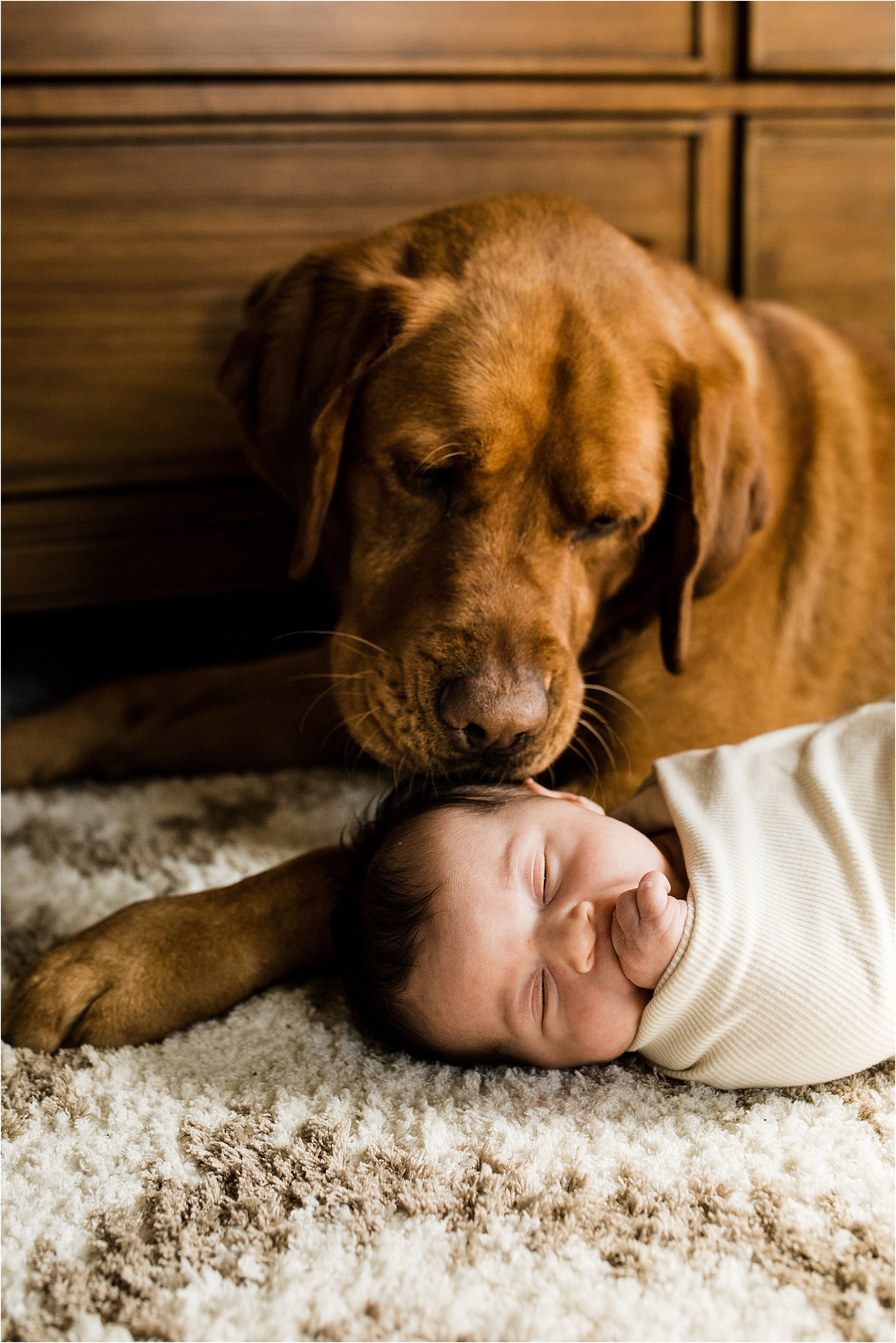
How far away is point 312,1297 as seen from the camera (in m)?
1.02

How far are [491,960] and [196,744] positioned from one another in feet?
3.89

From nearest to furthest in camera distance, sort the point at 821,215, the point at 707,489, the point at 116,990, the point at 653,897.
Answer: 1. the point at 653,897
2. the point at 116,990
3. the point at 707,489
4. the point at 821,215

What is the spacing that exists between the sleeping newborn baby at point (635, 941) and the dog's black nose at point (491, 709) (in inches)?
5.9

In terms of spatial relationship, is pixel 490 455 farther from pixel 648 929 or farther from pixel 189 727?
pixel 189 727

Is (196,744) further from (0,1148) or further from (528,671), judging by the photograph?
(0,1148)

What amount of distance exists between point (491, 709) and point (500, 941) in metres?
0.37

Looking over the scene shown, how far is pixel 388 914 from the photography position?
1360 mm

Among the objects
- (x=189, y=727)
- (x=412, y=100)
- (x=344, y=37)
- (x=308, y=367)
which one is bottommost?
(x=189, y=727)

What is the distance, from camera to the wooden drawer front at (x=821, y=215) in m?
2.69

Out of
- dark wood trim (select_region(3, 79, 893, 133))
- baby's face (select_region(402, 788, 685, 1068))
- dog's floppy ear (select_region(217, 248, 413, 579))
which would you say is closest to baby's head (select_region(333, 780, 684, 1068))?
baby's face (select_region(402, 788, 685, 1068))

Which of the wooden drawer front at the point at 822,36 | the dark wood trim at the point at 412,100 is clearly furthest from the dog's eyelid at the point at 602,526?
A: the wooden drawer front at the point at 822,36

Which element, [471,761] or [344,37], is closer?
[471,761]

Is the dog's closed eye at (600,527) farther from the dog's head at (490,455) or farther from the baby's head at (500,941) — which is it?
the baby's head at (500,941)

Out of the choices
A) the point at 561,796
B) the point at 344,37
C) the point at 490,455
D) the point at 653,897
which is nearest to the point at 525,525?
the point at 490,455
